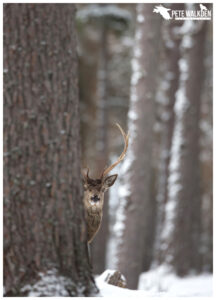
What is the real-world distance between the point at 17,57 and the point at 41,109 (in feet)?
1.58

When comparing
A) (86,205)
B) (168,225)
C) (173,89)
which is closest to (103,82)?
(173,89)

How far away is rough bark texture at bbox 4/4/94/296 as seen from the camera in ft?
11.5

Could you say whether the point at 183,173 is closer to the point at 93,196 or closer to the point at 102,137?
the point at 102,137

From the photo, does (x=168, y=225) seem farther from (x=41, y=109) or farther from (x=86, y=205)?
(x=41, y=109)

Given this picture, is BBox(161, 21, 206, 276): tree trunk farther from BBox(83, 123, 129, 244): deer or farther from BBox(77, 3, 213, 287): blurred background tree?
BBox(83, 123, 129, 244): deer

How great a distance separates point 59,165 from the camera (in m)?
3.66

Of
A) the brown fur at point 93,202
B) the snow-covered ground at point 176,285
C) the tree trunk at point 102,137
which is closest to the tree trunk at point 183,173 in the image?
the snow-covered ground at point 176,285

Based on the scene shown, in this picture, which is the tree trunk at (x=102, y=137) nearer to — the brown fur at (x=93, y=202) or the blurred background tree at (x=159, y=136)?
the blurred background tree at (x=159, y=136)

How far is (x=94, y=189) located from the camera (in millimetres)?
4203

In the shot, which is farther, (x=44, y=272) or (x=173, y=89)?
(x=173, y=89)

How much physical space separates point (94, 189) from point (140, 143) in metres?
3.74

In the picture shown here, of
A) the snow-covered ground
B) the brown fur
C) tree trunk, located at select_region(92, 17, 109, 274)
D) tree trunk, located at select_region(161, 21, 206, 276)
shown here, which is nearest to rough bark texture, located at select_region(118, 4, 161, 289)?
the snow-covered ground

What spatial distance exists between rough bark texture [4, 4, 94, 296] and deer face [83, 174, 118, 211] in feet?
1.40

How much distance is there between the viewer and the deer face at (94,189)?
418 cm
